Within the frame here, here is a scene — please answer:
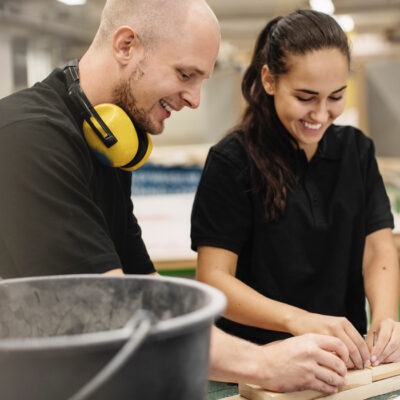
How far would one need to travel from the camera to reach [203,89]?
4688 mm

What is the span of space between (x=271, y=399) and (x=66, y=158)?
22.1 inches

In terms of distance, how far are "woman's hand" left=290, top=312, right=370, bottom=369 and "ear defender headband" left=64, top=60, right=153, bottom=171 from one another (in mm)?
544

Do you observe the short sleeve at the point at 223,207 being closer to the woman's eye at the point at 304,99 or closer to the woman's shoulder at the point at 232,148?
the woman's shoulder at the point at 232,148

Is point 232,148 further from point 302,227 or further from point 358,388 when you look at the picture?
point 358,388

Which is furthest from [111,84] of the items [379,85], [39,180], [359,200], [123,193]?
[379,85]

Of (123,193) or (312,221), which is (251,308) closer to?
(312,221)

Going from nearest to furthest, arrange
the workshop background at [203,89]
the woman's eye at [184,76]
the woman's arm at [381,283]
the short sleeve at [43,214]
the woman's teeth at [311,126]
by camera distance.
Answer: the short sleeve at [43,214] < the woman's eye at [184,76] < the woman's arm at [381,283] < the woman's teeth at [311,126] < the workshop background at [203,89]

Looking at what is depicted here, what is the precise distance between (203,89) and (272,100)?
10.1 feet

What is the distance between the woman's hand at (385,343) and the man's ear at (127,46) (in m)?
0.80

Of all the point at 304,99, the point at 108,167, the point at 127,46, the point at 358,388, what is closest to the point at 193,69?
the point at 127,46

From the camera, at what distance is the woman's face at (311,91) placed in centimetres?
151

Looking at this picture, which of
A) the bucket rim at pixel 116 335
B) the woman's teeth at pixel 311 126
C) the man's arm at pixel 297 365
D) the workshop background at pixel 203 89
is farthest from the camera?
the workshop background at pixel 203 89

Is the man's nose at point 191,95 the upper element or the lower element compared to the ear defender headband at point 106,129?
upper

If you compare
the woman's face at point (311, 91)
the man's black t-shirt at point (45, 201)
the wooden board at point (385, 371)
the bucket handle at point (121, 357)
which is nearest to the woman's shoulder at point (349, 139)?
the woman's face at point (311, 91)
